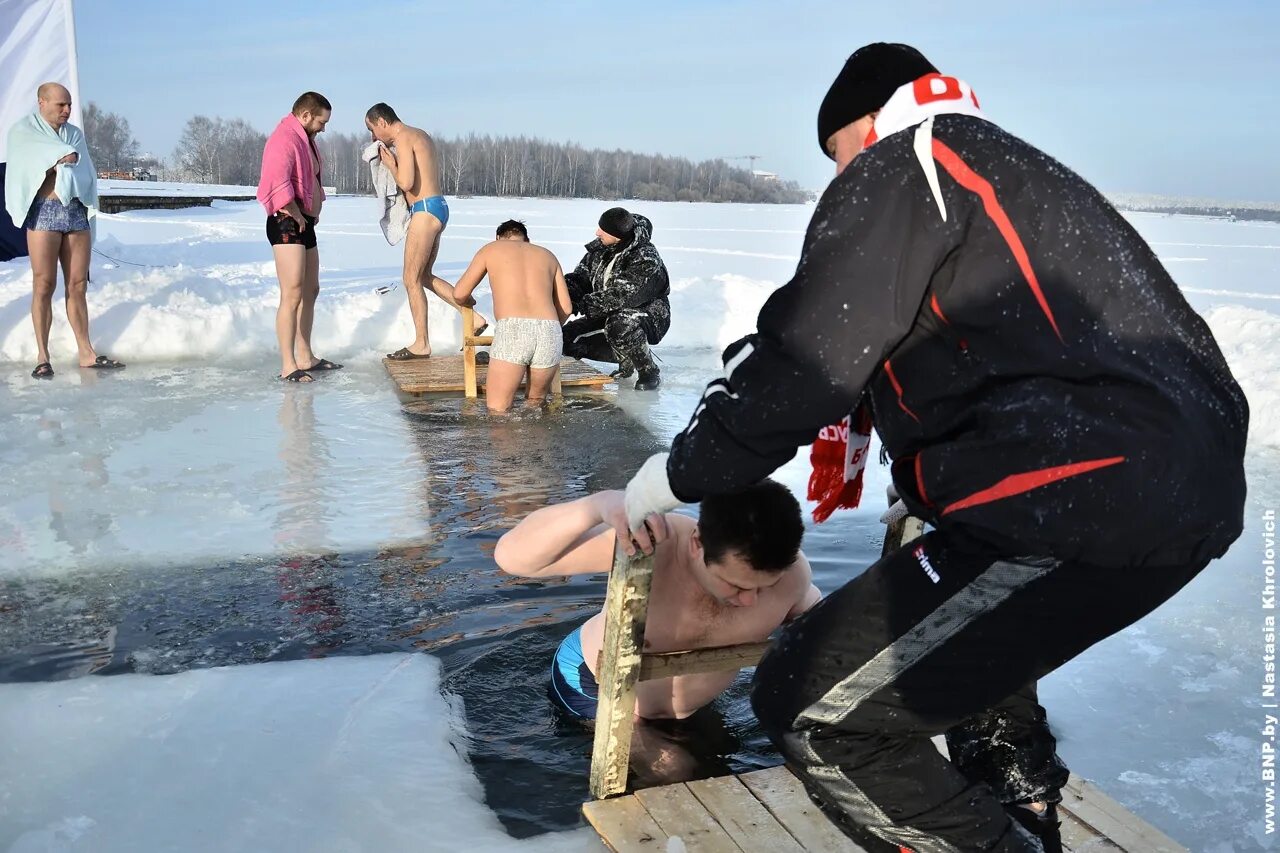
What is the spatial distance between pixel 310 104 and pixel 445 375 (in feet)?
6.65

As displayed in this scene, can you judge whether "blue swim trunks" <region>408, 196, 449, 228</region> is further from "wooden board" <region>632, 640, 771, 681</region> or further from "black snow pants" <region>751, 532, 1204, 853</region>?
"black snow pants" <region>751, 532, 1204, 853</region>

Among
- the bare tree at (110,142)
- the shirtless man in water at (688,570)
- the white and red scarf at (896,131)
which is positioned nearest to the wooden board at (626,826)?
the shirtless man in water at (688,570)

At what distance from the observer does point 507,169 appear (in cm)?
5809

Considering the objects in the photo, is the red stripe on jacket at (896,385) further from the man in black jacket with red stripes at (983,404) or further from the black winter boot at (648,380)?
the black winter boot at (648,380)

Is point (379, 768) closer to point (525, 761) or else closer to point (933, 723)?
point (525, 761)

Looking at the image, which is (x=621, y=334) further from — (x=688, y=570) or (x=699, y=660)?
(x=699, y=660)

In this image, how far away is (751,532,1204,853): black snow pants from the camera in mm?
1587

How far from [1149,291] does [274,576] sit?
3172 mm

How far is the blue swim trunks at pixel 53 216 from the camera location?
261 inches

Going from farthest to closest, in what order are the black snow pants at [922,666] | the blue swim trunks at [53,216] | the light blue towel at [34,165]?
the blue swim trunks at [53,216] < the light blue towel at [34,165] < the black snow pants at [922,666]

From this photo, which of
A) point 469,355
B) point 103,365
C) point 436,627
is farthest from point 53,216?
point 436,627

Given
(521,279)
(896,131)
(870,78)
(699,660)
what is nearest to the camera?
(896,131)

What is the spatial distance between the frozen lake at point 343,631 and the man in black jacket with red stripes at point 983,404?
3.34 feet

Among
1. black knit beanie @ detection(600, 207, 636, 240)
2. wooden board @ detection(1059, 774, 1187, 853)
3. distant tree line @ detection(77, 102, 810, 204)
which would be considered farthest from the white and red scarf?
distant tree line @ detection(77, 102, 810, 204)
